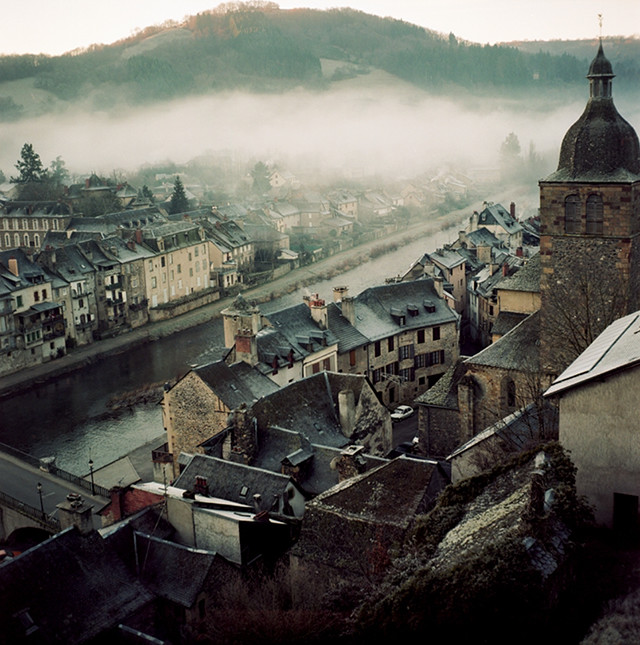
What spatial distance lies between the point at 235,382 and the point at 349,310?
8.59 meters

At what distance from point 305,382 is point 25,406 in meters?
19.6

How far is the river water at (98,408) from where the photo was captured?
34344 mm

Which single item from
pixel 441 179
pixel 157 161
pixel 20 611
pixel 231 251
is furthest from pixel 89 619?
pixel 157 161

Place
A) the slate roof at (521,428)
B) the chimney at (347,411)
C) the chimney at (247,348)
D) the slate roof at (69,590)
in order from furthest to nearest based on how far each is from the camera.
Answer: the chimney at (247,348) < the chimney at (347,411) < the slate roof at (521,428) < the slate roof at (69,590)

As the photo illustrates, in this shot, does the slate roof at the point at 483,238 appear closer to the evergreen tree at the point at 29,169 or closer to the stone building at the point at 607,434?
the stone building at the point at 607,434

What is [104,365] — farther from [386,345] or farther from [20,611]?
[20,611]

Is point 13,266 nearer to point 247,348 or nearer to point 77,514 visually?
point 247,348

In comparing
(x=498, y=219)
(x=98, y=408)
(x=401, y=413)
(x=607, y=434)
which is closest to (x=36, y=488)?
(x=98, y=408)

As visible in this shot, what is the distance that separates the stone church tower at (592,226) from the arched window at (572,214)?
25 mm

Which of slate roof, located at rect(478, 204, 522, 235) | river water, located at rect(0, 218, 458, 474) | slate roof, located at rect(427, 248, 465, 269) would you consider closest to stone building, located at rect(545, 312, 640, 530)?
river water, located at rect(0, 218, 458, 474)

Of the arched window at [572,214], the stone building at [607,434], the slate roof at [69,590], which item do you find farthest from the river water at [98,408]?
the stone building at [607,434]

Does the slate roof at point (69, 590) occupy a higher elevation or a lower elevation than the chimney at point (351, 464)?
lower

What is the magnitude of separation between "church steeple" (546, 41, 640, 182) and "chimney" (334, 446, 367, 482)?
29.0 feet

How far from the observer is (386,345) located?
115ft
